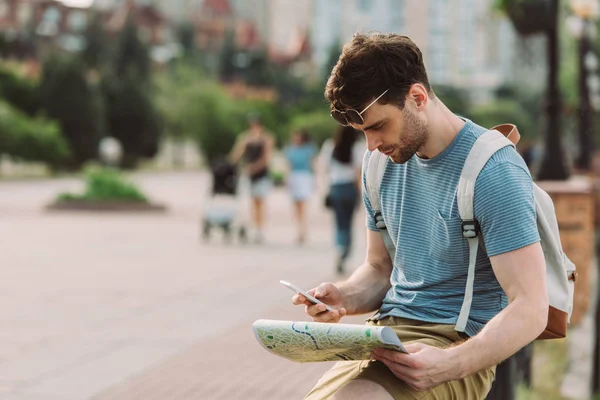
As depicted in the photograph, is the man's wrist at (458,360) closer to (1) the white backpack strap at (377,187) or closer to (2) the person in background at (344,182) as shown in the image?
(1) the white backpack strap at (377,187)

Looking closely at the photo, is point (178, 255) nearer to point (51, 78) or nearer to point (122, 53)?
point (51, 78)

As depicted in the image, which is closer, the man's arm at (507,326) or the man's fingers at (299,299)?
the man's arm at (507,326)

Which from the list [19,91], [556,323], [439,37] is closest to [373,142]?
[556,323]

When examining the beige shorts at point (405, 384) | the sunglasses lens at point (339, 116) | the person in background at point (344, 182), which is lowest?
the person in background at point (344, 182)

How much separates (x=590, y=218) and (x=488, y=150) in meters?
6.35

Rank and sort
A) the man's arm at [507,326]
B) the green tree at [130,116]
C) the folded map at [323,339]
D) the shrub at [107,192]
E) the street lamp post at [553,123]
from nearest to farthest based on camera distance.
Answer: the folded map at [323,339] < the man's arm at [507,326] < the street lamp post at [553,123] < the shrub at [107,192] < the green tree at [130,116]

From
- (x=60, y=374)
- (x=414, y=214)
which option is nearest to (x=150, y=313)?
(x=60, y=374)

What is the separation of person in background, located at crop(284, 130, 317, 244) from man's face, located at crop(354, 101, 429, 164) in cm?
1309

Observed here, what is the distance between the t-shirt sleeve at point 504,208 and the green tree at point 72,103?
4561 cm

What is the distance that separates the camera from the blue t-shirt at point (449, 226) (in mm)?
2396

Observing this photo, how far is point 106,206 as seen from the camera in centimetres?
2245

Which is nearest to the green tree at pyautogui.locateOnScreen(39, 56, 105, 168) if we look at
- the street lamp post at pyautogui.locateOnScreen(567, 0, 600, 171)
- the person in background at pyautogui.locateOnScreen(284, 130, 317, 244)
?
the street lamp post at pyautogui.locateOnScreen(567, 0, 600, 171)

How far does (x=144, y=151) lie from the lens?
5494cm

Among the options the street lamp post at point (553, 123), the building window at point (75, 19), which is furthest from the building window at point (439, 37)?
the street lamp post at point (553, 123)
